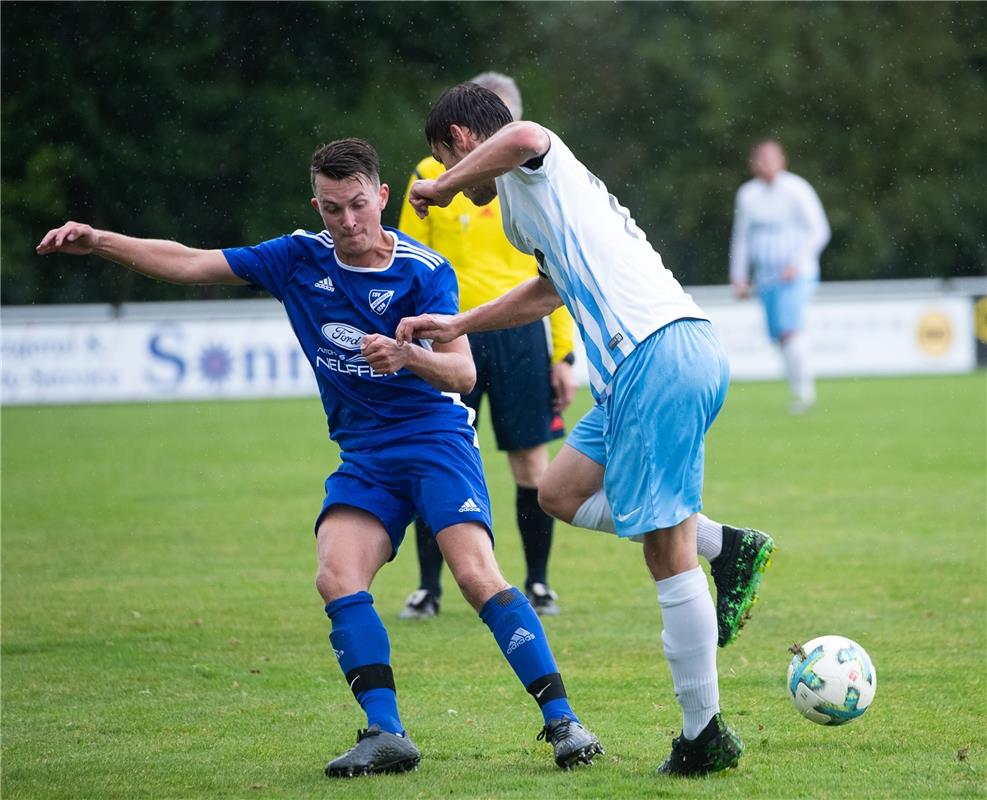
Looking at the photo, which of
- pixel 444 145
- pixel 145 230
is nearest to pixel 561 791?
pixel 444 145

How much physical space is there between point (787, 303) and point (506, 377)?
1110cm

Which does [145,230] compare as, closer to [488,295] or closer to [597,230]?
[488,295]

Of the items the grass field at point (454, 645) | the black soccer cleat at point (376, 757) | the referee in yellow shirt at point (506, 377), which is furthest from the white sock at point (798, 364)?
the black soccer cleat at point (376, 757)

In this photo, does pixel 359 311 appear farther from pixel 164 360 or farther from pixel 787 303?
pixel 164 360

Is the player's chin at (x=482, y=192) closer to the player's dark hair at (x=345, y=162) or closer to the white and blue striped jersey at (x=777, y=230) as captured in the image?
the player's dark hair at (x=345, y=162)

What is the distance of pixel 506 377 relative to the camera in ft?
23.1

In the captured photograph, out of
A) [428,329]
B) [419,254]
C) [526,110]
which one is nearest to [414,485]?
[428,329]

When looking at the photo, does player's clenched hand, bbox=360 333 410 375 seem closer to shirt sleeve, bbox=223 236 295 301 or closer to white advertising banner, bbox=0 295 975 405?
shirt sleeve, bbox=223 236 295 301

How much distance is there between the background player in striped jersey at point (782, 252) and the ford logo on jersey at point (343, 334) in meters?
12.6

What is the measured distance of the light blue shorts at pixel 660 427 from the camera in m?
4.12

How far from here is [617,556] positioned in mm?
8789

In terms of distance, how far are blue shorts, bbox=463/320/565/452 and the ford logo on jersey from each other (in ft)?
7.36

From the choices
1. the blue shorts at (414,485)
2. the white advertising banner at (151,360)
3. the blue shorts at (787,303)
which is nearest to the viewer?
the blue shorts at (414,485)

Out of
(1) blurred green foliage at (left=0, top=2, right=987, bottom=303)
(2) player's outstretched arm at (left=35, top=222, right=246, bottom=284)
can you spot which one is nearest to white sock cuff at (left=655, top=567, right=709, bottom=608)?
(2) player's outstretched arm at (left=35, top=222, right=246, bottom=284)
